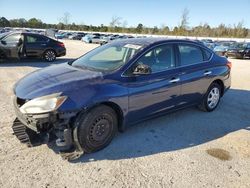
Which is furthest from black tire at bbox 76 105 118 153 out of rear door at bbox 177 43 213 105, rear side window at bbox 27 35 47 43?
rear side window at bbox 27 35 47 43

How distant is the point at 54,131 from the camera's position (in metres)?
3.51

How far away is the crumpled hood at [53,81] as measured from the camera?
352 cm

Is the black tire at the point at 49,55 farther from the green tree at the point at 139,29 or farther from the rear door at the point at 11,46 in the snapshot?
the green tree at the point at 139,29

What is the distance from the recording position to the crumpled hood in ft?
11.5

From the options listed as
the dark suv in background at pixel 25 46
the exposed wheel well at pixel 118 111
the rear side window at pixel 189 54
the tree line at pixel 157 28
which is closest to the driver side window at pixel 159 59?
the rear side window at pixel 189 54

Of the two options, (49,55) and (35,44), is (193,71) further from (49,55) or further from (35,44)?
(49,55)

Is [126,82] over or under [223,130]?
over

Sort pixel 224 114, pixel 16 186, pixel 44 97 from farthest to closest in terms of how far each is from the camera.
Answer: pixel 224 114
pixel 44 97
pixel 16 186

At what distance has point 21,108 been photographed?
346 cm

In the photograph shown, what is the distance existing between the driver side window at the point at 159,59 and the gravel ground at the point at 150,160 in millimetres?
1121

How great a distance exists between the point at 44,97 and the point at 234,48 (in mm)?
21171

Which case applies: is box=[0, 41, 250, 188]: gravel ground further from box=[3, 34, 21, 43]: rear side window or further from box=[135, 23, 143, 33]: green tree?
box=[135, 23, 143, 33]: green tree

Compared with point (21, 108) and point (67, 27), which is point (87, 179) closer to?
point (21, 108)

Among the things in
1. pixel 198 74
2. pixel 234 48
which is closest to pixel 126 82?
pixel 198 74
